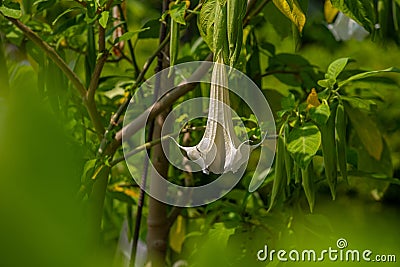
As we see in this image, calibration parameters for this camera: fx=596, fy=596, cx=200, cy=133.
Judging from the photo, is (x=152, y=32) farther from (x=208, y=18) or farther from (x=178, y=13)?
(x=208, y=18)

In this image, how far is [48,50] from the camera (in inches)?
23.4

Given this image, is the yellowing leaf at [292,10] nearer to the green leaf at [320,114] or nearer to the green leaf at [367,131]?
the green leaf at [320,114]

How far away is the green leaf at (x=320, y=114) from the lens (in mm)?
525

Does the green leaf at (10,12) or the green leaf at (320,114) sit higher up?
the green leaf at (10,12)

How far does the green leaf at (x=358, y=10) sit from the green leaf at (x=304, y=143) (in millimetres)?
100

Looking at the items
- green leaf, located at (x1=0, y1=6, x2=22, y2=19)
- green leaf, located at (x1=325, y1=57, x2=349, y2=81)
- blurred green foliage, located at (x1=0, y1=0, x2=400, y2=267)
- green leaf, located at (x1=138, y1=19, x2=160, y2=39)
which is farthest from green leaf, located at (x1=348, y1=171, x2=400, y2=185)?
green leaf, located at (x1=0, y1=6, x2=22, y2=19)

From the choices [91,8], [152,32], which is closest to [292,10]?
[91,8]

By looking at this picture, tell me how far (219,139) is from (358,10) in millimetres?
166

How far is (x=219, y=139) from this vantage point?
457 millimetres

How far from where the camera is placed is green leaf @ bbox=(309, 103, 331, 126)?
20.7 inches

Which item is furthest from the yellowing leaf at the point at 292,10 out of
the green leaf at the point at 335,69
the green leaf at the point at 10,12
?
the green leaf at the point at 10,12

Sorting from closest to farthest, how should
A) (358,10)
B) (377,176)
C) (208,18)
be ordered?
(208,18), (358,10), (377,176)

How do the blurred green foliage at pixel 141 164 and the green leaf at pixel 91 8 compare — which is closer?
the blurred green foliage at pixel 141 164

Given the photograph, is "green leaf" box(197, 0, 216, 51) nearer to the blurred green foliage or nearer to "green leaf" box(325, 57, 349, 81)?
the blurred green foliage
